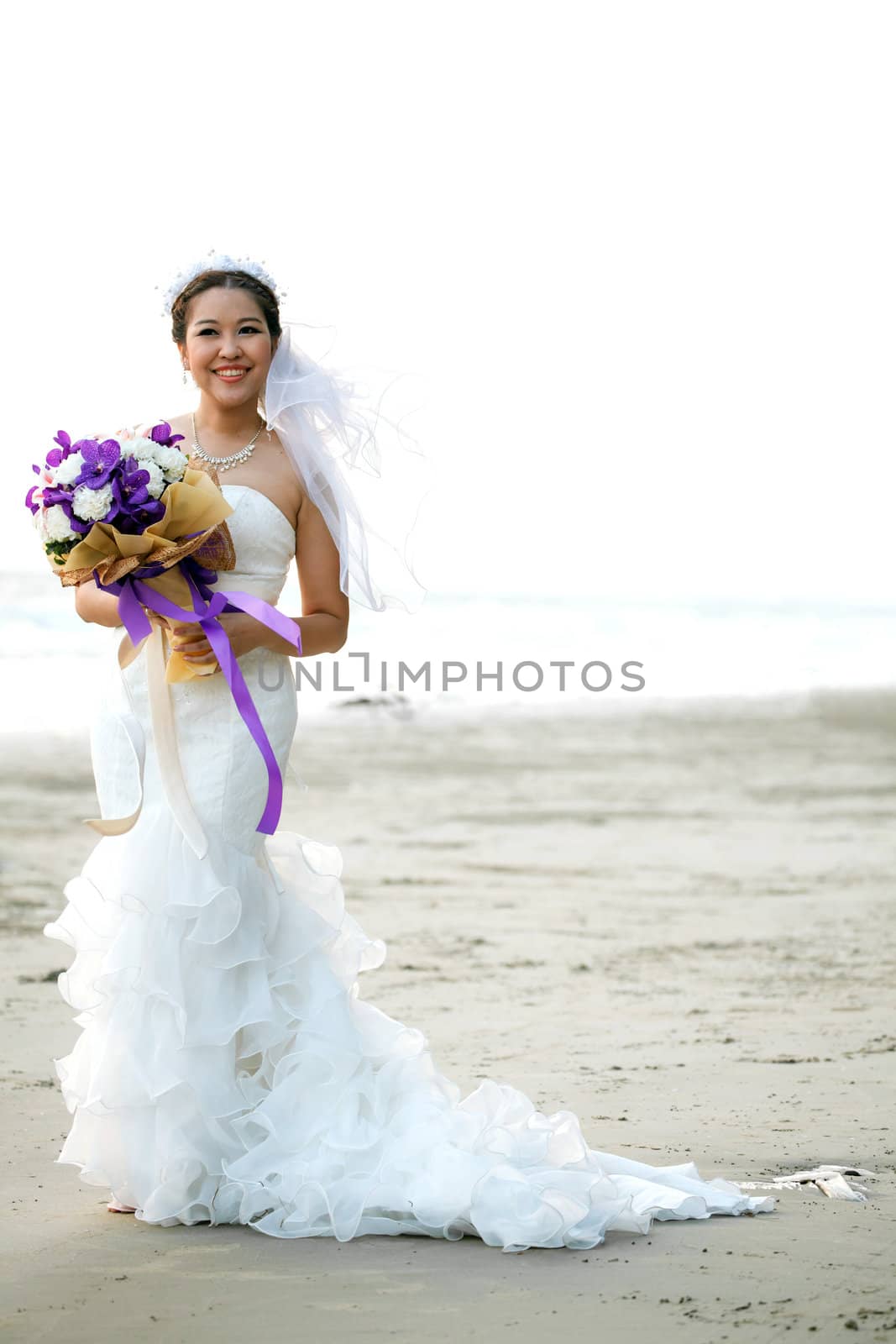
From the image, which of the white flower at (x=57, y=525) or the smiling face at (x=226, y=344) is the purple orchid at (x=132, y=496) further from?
the smiling face at (x=226, y=344)

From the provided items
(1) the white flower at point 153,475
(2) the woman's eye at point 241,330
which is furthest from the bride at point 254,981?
(1) the white flower at point 153,475

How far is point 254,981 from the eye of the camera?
11.4ft

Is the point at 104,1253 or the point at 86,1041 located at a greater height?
the point at 86,1041

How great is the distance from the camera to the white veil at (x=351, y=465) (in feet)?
12.1

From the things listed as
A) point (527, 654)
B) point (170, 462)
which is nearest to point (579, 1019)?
point (170, 462)

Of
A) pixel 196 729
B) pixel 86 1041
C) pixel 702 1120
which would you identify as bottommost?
pixel 702 1120

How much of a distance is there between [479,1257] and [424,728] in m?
11.9

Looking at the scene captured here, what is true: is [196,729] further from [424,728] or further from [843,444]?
[843,444]

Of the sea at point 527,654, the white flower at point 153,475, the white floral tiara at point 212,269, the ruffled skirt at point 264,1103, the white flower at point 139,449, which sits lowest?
the sea at point 527,654

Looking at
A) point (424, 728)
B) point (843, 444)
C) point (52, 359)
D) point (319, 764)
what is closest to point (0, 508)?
point (52, 359)

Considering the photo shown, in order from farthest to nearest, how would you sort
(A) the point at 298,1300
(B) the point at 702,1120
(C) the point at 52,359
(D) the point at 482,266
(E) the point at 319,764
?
(D) the point at 482,266
(C) the point at 52,359
(E) the point at 319,764
(B) the point at 702,1120
(A) the point at 298,1300

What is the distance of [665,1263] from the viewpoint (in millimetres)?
3117

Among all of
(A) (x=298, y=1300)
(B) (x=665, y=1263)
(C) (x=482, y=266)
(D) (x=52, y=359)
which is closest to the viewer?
(A) (x=298, y=1300)

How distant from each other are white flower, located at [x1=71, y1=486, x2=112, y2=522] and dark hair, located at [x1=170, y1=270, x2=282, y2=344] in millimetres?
639
